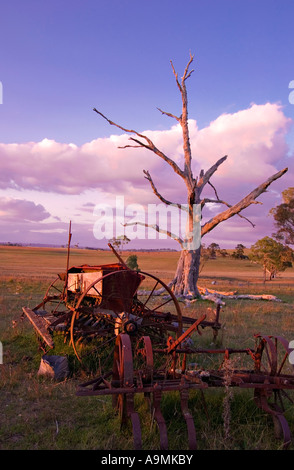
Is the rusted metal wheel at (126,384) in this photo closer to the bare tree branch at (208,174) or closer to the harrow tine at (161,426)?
the harrow tine at (161,426)

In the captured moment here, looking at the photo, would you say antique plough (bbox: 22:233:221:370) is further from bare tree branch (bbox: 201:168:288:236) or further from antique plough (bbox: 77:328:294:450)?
bare tree branch (bbox: 201:168:288:236)

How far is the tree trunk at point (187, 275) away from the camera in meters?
18.5

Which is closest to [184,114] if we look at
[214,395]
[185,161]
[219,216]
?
[185,161]

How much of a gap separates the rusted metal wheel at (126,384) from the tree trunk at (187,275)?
1406 cm

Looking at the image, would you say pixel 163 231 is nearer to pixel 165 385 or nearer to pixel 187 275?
pixel 187 275

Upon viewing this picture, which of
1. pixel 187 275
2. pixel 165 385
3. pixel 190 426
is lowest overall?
pixel 190 426

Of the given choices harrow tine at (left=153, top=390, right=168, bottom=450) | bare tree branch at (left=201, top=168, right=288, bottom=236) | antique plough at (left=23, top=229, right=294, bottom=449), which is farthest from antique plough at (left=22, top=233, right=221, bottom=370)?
bare tree branch at (left=201, top=168, right=288, bottom=236)

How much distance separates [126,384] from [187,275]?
1504cm

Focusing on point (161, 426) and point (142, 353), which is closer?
point (161, 426)

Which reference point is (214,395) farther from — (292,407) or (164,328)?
(164,328)

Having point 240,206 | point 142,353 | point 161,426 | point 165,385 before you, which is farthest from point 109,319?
point 240,206

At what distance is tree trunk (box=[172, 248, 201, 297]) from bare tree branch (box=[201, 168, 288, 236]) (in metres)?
1.29

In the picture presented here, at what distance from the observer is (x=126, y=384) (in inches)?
146
